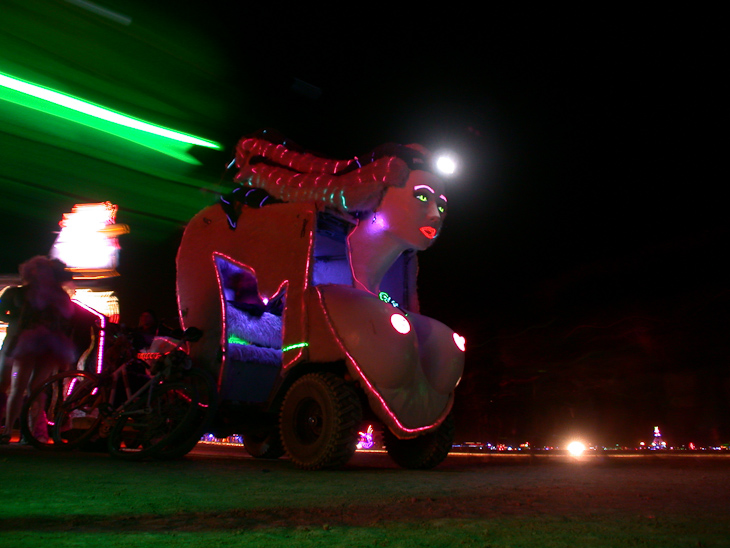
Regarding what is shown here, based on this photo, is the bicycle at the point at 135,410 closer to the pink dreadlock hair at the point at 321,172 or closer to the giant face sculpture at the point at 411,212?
the pink dreadlock hair at the point at 321,172

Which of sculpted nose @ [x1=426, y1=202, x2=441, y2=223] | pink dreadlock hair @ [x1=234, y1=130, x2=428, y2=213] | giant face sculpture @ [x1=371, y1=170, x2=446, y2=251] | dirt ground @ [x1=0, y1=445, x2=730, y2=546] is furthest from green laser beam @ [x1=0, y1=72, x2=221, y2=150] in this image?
dirt ground @ [x1=0, y1=445, x2=730, y2=546]

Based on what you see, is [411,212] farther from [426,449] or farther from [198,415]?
[198,415]

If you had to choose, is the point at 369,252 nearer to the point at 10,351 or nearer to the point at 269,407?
the point at 269,407

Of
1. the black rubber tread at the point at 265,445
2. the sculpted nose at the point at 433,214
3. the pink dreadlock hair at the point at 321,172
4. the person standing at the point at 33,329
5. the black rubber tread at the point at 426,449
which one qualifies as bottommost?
Answer: the black rubber tread at the point at 265,445

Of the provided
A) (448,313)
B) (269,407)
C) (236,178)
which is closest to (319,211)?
(236,178)

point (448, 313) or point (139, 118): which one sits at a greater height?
point (139, 118)

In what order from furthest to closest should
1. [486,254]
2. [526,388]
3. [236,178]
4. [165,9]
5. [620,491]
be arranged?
[486,254]
[526,388]
[165,9]
[236,178]
[620,491]

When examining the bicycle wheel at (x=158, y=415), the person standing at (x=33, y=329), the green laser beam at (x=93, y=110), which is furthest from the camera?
the green laser beam at (x=93, y=110)

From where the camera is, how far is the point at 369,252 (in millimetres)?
4980

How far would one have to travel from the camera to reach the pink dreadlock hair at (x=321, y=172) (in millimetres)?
4707

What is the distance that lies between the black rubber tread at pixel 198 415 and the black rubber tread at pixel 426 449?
1.42m

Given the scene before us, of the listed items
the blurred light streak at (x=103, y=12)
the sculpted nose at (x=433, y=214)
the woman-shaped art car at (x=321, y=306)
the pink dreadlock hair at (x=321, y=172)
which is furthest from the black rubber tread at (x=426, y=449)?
the blurred light streak at (x=103, y=12)

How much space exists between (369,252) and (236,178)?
61.3 inches

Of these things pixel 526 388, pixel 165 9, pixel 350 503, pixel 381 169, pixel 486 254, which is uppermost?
pixel 165 9
